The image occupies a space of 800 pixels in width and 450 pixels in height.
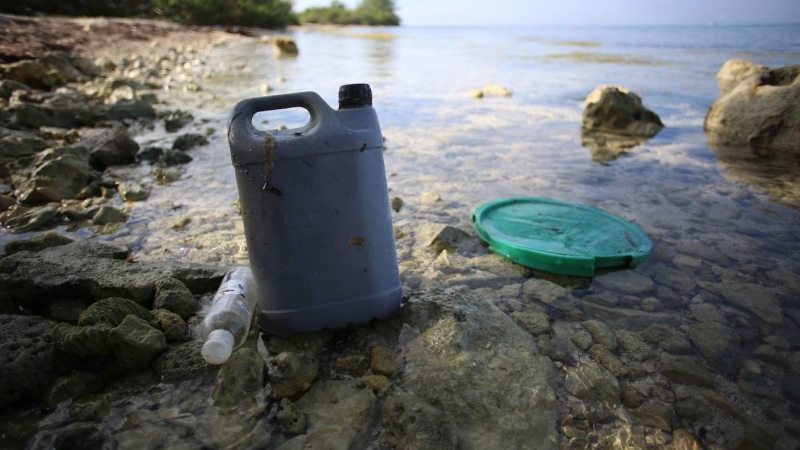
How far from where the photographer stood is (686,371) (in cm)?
200

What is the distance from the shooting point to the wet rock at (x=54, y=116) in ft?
18.7

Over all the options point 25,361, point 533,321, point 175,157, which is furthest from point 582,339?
point 175,157

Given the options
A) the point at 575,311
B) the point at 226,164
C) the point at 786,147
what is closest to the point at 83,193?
the point at 226,164

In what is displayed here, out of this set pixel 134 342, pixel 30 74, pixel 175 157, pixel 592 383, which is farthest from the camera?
pixel 30 74

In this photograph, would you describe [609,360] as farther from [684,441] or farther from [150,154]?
[150,154]

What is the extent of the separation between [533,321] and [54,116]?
684cm

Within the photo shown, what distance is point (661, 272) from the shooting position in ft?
9.38

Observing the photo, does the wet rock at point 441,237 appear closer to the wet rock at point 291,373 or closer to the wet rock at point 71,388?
the wet rock at point 291,373

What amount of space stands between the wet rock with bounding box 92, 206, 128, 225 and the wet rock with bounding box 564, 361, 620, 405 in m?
3.41

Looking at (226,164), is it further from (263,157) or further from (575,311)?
(575,311)

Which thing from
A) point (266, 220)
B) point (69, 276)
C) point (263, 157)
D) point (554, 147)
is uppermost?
point (263, 157)

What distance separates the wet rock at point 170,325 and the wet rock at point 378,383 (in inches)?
34.8

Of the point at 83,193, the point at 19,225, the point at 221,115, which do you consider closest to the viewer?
the point at 19,225

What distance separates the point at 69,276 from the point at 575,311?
104 inches
